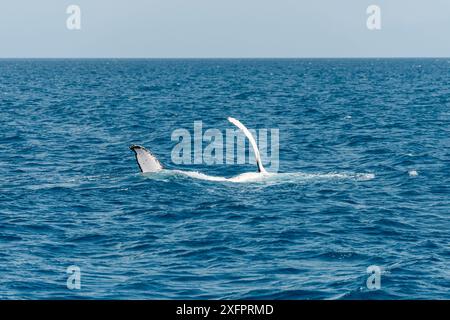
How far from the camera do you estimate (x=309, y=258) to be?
2056 centimetres

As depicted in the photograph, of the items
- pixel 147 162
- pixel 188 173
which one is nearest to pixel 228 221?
pixel 188 173

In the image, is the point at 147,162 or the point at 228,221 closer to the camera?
the point at 228,221

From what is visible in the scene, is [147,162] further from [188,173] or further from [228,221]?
[228,221]

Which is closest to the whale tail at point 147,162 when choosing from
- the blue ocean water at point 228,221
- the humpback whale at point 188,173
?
the humpback whale at point 188,173

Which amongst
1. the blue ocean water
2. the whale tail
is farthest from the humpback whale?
the blue ocean water

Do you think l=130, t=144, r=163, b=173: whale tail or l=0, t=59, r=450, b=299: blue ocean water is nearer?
l=0, t=59, r=450, b=299: blue ocean water

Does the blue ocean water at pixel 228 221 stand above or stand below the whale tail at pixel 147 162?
below

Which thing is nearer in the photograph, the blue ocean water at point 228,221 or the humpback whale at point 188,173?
the blue ocean water at point 228,221

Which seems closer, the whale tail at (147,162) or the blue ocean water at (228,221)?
the blue ocean water at (228,221)

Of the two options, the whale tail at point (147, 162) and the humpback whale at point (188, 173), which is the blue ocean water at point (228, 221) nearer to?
the humpback whale at point (188, 173)

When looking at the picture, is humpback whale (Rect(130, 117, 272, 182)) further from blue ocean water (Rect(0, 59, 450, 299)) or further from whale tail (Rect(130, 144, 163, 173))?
blue ocean water (Rect(0, 59, 450, 299))

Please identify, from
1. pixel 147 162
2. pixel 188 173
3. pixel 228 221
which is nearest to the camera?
pixel 228 221
